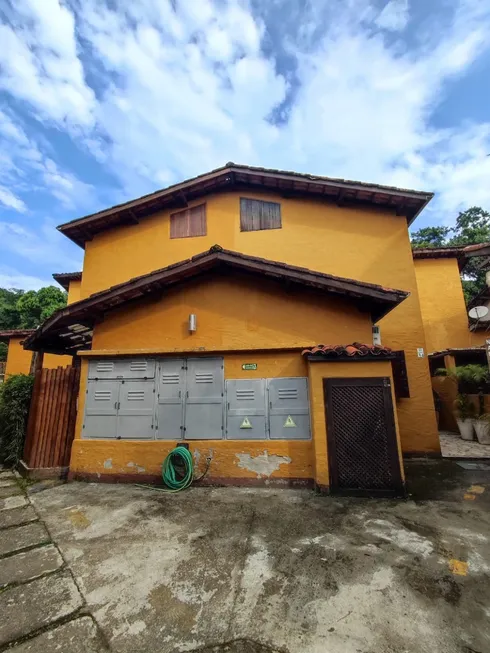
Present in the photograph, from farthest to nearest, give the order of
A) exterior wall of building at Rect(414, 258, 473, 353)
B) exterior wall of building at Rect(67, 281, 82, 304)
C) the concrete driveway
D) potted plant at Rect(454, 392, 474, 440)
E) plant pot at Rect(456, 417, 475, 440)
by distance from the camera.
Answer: exterior wall of building at Rect(67, 281, 82, 304) < exterior wall of building at Rect(414, 258, 473, 353) < potted plant at Rect(454, 392, 474, 440) < plant pot at Rect(456, 417, 475, 440) < the concrete driveway

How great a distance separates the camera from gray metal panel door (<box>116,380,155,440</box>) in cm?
638

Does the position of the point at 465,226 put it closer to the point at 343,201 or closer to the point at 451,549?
the point at 343,201

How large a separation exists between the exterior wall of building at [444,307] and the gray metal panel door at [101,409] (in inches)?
489

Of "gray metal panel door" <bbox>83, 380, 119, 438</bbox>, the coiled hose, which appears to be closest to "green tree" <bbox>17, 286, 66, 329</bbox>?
"gray metal panel door" <bbox>83, 380, 119, 438</bbox>

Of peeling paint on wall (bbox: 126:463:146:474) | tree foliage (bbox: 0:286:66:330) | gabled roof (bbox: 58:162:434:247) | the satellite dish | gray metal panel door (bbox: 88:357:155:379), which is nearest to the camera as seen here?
peeling paint on wall (bbox: 126:463:146:474)

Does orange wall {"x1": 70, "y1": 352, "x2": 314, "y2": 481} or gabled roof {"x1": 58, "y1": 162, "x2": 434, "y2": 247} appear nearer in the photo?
orange wall {"x1": 70, "y1": 352, "x2": 314, "y2": 481}

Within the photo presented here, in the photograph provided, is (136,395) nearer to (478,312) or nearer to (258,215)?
(258,215)

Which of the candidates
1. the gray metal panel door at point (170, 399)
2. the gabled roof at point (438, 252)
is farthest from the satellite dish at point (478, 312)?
the gray metal panel door at point (170, 399)

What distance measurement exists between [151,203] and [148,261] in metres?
2.04

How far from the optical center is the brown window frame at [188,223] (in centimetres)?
1048

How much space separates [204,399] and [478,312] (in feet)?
37.8

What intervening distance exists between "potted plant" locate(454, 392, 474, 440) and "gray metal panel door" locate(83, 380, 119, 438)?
10.5 metres

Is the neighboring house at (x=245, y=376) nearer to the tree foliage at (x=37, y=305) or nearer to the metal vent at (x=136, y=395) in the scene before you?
the metal vent at (x=136, y=395)

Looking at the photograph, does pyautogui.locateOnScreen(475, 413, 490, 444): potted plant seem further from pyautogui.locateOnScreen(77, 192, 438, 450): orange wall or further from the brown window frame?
the brown window frame
